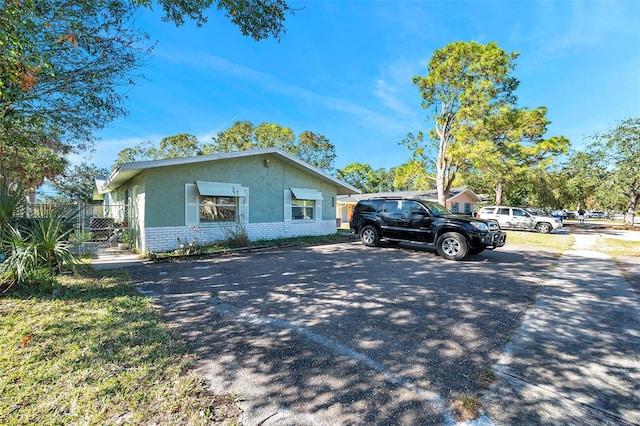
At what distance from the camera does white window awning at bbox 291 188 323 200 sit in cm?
1238

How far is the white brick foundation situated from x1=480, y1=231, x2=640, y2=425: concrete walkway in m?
9.06

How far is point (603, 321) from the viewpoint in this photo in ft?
12.5

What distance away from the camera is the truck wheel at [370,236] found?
10.0 meters

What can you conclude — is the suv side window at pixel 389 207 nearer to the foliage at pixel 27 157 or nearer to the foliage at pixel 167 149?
the foliage at pixel 27 157

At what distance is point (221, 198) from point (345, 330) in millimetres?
8276

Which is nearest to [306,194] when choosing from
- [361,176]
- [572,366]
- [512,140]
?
[572,366]

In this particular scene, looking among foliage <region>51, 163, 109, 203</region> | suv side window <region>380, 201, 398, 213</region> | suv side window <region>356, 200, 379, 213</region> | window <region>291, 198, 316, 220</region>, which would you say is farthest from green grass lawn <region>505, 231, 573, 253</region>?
foliage <region>51, 163, 109, 203</region>

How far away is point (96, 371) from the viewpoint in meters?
2.51

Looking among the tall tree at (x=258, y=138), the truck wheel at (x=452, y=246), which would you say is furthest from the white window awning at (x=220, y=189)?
the tall tree at (x=258, y=138)

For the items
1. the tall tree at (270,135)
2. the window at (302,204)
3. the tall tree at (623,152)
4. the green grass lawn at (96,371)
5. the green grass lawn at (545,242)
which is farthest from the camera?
the tall tree at (270,135)

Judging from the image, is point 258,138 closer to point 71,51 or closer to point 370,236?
point 370,236

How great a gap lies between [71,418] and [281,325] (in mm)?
2040

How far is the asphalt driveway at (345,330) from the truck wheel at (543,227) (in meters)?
13.5

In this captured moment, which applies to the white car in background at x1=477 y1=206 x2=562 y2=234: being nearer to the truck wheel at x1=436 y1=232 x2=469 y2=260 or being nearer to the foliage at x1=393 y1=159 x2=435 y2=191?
the foliage at x1=393 y1=159 x2=435 y2=191
